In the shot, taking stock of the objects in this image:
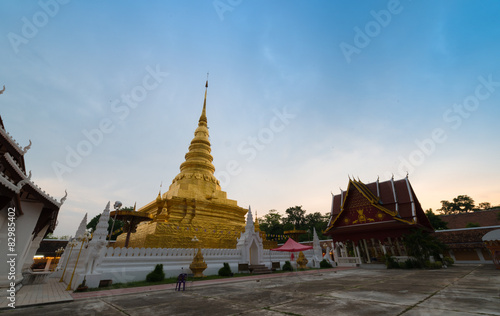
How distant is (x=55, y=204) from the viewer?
1027cm

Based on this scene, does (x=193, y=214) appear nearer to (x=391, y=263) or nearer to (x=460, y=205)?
(x=391, y=263)

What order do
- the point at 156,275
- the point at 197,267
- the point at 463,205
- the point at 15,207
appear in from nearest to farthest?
the point at 15,207
the point at 156,275
the point at 197,267
the point at 463,205

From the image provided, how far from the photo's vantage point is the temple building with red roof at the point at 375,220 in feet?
55.7

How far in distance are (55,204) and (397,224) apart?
20.4m

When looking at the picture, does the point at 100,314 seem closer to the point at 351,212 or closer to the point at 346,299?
the point at 346,299

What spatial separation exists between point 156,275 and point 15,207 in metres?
6.01

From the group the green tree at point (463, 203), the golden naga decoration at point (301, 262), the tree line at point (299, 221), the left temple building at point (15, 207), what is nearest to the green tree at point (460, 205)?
the green tree at point (463, 203)

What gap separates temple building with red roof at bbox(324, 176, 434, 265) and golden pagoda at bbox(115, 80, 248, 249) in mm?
9135

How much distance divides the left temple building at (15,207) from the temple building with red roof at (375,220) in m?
19.5

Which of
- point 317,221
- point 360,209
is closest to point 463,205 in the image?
point 317,221

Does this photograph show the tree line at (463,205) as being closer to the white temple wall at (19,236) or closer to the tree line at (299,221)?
the tree line at (299,221)

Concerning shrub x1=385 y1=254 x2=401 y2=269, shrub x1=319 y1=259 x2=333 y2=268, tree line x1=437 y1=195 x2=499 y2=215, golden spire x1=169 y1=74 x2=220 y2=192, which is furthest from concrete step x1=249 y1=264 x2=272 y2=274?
tree line x1=437 y1=195 x2=499 y2=215

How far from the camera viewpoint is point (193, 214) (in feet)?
61.9

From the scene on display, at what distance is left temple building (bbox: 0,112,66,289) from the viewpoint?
6.97 m
